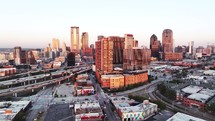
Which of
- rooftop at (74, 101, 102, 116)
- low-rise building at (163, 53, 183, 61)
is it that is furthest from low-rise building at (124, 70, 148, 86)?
low-rise building at (163, 53, 183, 61)

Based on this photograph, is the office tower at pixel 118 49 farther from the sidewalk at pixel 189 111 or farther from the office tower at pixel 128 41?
the sidewalk at pixel 189 111

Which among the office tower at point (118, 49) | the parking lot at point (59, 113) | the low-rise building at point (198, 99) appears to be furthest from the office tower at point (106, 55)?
the low-rise building at point (198, 99)

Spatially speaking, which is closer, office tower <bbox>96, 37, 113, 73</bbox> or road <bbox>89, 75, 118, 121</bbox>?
road <bbox>89, 75, 118, 121</bbox>

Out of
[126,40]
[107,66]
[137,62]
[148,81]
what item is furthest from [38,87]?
[126,40]

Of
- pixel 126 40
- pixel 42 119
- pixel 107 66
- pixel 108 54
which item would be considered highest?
pixel 126 40

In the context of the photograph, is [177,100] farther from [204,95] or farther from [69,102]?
[69,102]

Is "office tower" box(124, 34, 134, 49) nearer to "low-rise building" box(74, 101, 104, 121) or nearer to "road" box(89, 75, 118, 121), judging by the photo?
"road" box(89, 75, 118, 121)
